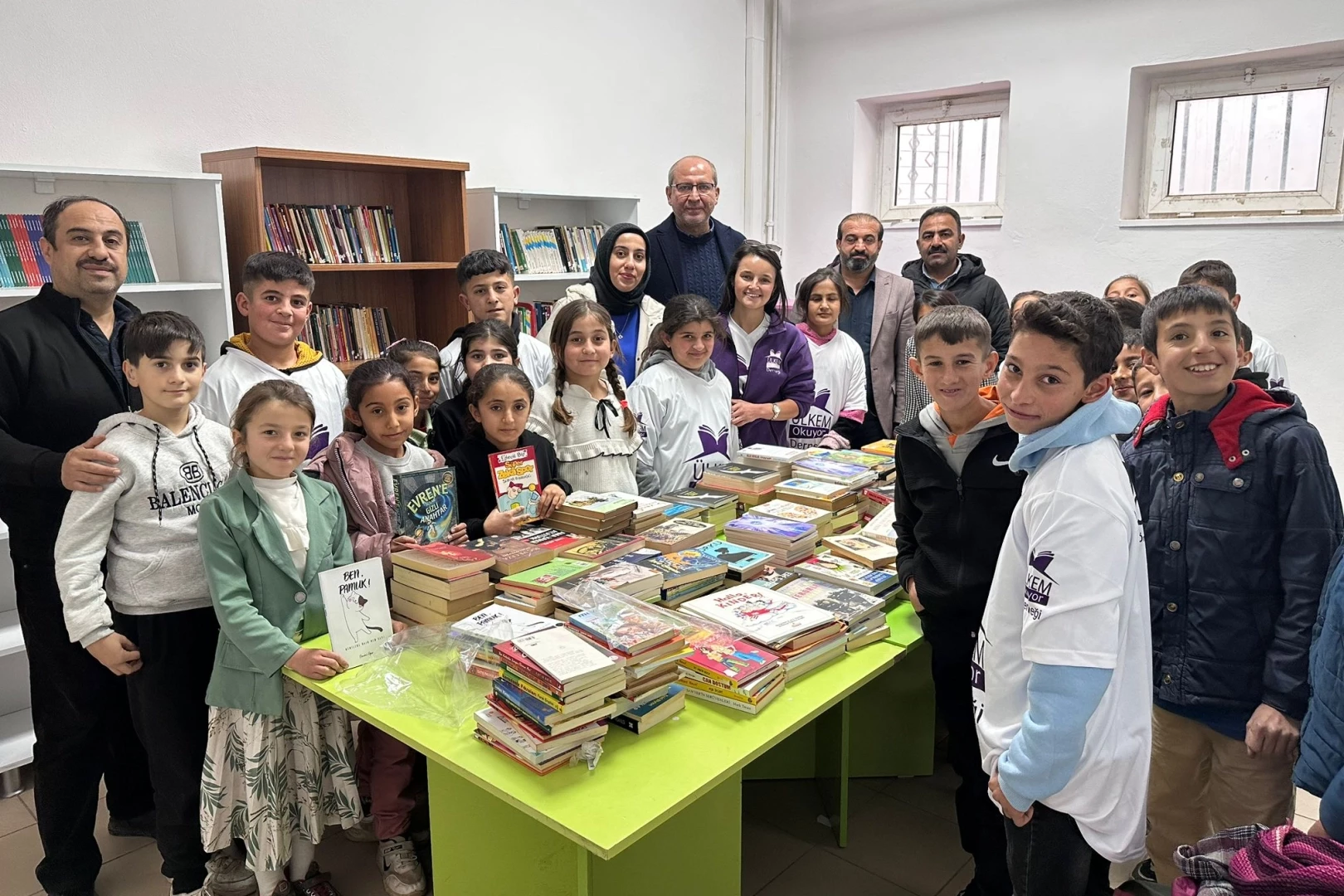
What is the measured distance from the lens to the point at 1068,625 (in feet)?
4.89

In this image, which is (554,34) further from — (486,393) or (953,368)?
(953,368)

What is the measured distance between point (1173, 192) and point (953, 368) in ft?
14.3

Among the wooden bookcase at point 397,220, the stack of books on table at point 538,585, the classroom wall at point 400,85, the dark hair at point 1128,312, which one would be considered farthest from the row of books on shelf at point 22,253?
the dark hair at point 1128,312

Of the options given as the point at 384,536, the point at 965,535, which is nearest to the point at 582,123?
the point at 384,536

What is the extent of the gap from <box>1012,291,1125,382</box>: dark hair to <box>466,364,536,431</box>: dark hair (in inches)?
62.6

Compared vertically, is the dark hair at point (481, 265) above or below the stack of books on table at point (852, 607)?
above

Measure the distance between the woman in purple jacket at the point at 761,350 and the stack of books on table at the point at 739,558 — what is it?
1074 mm

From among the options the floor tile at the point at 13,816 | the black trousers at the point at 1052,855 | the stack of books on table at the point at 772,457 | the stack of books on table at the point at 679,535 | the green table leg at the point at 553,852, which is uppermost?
the stack of books on table at the point at 772,457

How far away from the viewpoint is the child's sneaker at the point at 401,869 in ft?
8.01

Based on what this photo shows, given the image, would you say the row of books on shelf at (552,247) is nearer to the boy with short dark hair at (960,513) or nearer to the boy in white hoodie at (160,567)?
the boy in white hoodie at (160,567)

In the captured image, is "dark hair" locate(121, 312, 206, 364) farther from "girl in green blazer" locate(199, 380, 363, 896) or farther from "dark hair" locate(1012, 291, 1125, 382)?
"dark hair" locate(1012, 291, 1125, 382)

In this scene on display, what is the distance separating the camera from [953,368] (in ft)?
7.29

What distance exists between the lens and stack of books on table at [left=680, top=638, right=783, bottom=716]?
1919mm

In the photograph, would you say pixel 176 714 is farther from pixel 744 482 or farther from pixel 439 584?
pixel 744 482
